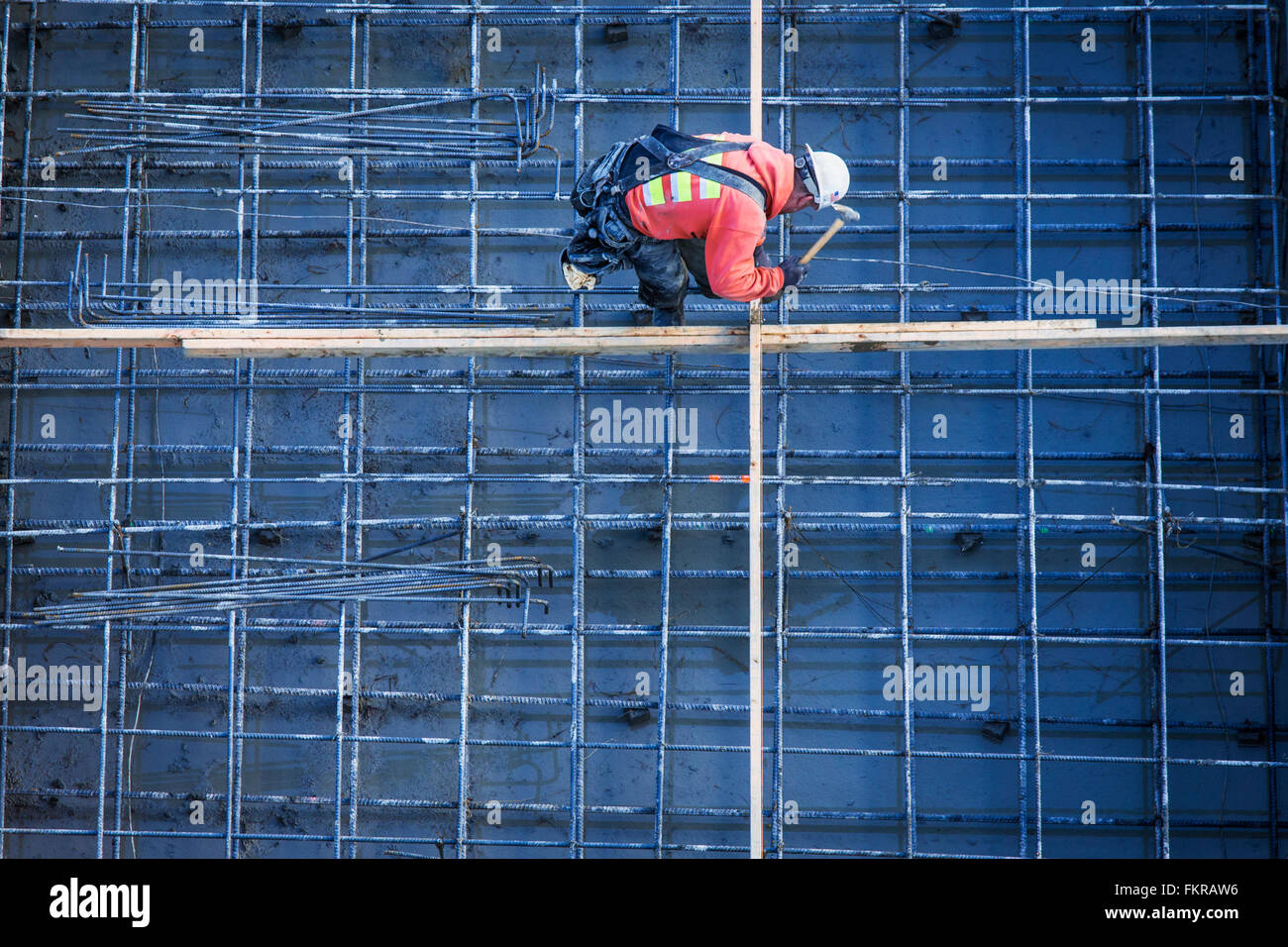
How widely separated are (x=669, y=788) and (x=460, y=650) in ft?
5.91

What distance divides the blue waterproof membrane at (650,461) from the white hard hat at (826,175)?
1.46 m

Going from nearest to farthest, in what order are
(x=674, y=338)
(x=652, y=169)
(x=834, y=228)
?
(x=834, y=228), (x=652, y=169), (x=674, y=338)

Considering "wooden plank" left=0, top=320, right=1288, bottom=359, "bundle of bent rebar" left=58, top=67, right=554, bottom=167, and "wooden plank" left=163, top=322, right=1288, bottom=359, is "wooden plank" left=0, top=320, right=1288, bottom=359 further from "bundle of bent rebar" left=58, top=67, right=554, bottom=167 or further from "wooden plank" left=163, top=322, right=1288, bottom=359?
"bundle of bent rebar" left=58, top=67, right=554, bottom=167

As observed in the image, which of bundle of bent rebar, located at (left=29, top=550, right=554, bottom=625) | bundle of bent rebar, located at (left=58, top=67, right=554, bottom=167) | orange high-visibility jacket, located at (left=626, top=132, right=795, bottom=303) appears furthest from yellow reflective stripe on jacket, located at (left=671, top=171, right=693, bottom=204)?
bundle of bent rebar, located at (left=29, top=550, right=554, bottom=625)

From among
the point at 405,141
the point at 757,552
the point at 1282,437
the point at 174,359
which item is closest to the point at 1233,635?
the point at 1282,437

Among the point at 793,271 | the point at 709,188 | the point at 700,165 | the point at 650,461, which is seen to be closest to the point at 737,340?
the point at 793,271

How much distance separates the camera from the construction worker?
5.82 metres

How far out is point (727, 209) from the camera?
229 inches

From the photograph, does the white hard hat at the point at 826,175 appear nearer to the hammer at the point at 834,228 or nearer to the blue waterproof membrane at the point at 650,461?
the hammer at the point at 834,228

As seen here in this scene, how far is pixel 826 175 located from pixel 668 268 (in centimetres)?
107

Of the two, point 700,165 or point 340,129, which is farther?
point 340,129

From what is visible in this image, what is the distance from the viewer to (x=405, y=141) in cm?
734

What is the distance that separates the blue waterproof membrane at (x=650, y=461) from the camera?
7574mm

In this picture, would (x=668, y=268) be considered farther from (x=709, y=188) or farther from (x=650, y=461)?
(x=650, y=461)
